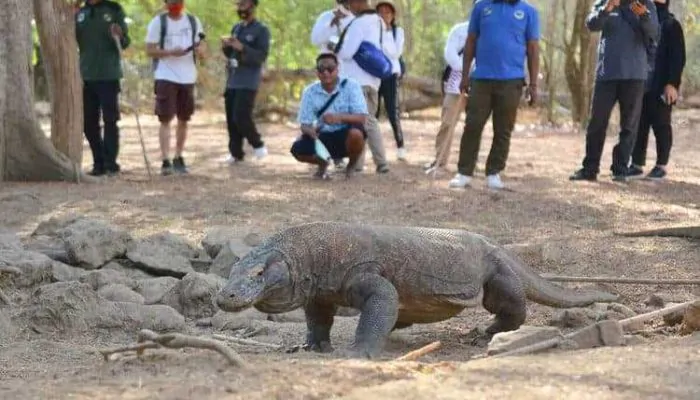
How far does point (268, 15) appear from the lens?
23219 mm

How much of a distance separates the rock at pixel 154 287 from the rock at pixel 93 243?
486 millimetres

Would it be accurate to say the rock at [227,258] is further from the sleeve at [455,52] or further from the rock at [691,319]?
the sleeve at [455,52]

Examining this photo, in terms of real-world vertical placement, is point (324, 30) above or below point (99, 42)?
above

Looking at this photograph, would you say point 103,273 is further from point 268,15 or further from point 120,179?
point 268,15

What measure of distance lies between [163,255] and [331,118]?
13.7 feet

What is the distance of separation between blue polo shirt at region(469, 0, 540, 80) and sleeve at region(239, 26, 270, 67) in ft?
10.1

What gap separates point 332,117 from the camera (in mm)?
10781

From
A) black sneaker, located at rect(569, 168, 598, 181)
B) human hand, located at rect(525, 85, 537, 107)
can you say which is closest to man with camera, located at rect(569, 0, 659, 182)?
black sneaker, located at rect(569, 168, 598, 181)

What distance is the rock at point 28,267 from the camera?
5825 millimetres

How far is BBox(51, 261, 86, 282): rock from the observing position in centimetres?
609

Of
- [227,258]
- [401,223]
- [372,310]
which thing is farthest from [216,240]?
[372,310]

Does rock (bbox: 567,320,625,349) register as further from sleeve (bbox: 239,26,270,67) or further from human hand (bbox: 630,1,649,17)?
sleeve (bbox: 239,26,270,67)

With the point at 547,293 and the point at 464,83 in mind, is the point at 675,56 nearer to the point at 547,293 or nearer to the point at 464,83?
the point at 464,83

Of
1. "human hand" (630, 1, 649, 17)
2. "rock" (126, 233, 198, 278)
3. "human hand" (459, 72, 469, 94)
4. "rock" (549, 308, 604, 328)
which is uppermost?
"human hand" (630, 1, 649, 17)
